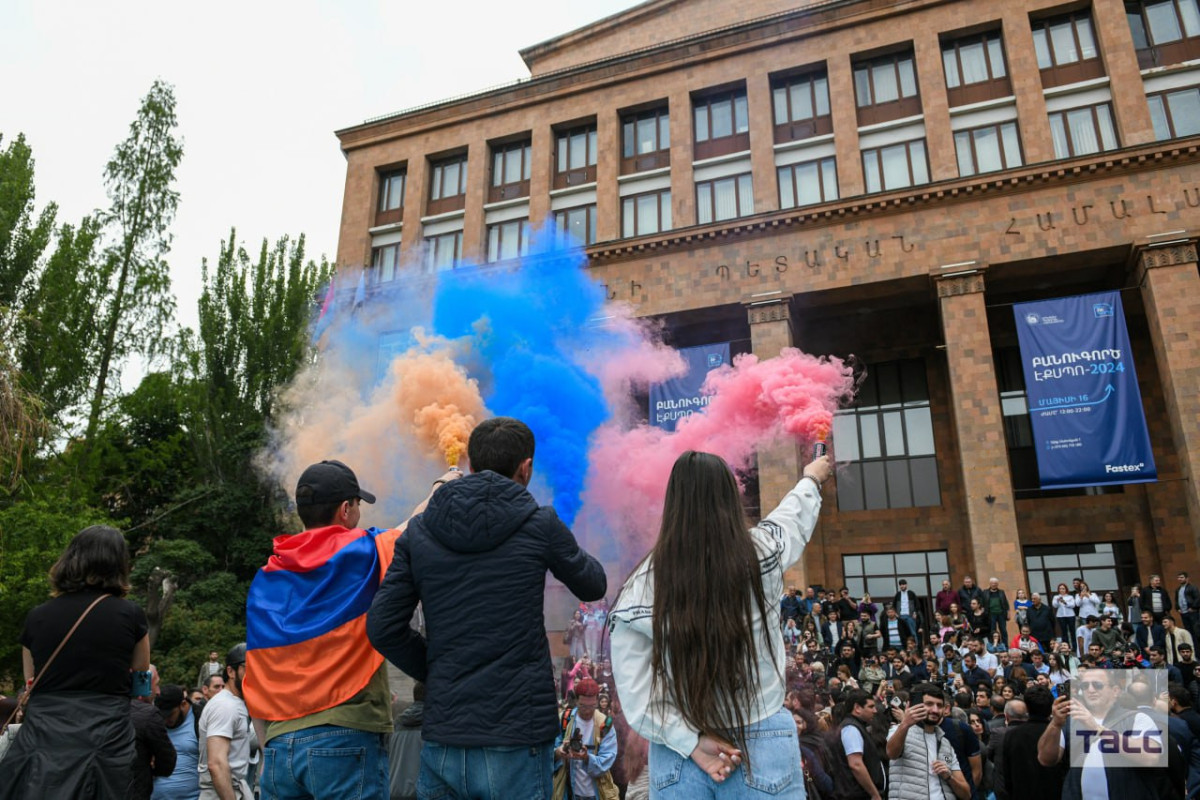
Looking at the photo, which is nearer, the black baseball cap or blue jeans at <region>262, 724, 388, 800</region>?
blue jeans at <region>262, 724, 388, 800</region>

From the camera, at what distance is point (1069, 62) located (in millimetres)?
25516

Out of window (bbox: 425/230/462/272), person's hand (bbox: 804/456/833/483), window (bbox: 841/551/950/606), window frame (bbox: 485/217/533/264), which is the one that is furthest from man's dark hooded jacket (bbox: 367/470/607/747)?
window (bbox: 425/230/462/272)

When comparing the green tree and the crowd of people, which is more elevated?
the green tree

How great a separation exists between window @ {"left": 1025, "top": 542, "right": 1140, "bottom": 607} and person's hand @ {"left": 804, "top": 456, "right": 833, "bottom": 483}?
24.8m

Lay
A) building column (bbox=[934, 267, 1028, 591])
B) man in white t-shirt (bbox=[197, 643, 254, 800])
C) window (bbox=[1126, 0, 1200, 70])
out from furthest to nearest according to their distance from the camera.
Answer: window (bbox=[1126, 0, 1200, 70])
building column (bbox=[934, 267, 1028, 591])
man in white t-shirt (bbox=[197, 643, 254, 800])

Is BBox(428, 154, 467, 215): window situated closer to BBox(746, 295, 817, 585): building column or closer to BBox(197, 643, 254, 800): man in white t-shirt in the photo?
BBox(746, 295, 817, 585): building column

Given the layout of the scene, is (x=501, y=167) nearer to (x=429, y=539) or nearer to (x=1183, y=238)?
(x=1183, y=238)

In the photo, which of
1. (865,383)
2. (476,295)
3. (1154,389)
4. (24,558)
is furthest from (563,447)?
(1154,389)

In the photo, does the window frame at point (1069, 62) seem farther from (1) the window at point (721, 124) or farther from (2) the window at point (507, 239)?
(2) the window at point (507, 239)

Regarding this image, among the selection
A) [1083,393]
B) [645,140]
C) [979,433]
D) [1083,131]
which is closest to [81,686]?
[979,433]

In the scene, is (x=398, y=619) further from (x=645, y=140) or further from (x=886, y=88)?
(x=645, y=140)

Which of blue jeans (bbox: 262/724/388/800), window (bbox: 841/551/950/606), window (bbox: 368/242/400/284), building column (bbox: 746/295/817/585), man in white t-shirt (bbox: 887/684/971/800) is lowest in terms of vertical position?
man in white t-shirt (bbox: 887/684/971/800)

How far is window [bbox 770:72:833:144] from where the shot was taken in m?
27.8

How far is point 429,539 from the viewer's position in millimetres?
3219
